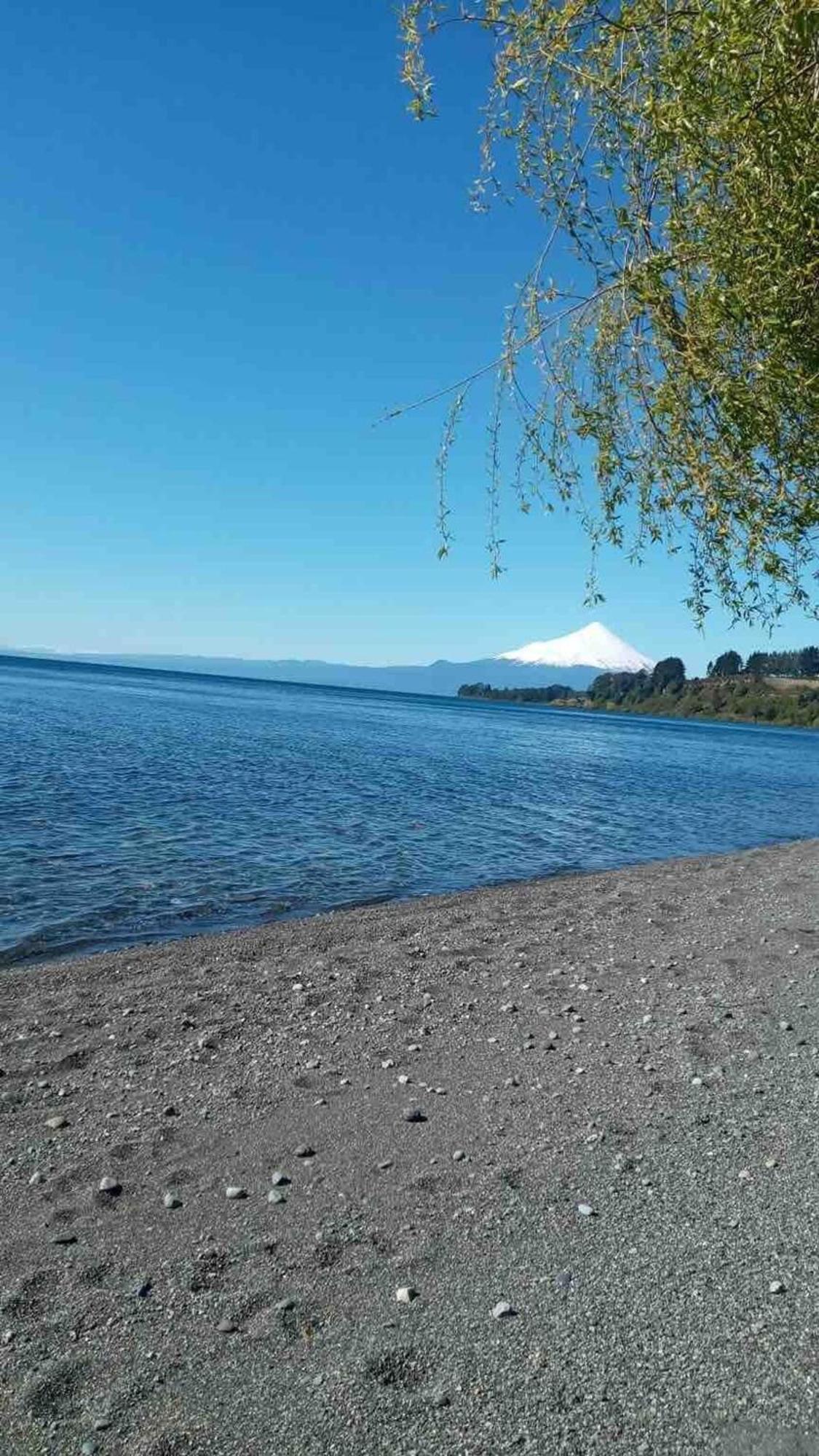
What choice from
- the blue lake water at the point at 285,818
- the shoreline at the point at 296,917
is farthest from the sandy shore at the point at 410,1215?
the blue lake water at the point at 285,818

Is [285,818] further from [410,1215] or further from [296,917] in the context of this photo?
[410,1215]

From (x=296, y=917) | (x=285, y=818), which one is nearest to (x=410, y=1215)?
(x=296, y=917)

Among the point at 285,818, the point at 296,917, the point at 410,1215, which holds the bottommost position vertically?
the point at 296,917

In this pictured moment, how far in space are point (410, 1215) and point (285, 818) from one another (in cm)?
2271

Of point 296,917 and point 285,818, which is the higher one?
point 285,818

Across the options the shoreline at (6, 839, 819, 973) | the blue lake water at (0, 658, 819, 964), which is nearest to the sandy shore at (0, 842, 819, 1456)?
the shoreline at (6, 839, 819, 973)

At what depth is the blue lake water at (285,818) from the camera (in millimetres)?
18516

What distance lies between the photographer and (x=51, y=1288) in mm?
5895

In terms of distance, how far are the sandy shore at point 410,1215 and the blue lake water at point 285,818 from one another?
568 cm

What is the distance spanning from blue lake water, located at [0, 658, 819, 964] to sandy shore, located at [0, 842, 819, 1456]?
18.6ft

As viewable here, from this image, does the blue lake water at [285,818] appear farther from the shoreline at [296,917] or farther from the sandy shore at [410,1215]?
the sandy shore at [410,1215]

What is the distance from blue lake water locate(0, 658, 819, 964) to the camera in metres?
18.5

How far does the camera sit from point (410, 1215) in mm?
6695

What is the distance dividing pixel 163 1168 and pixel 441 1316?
9.59ft
